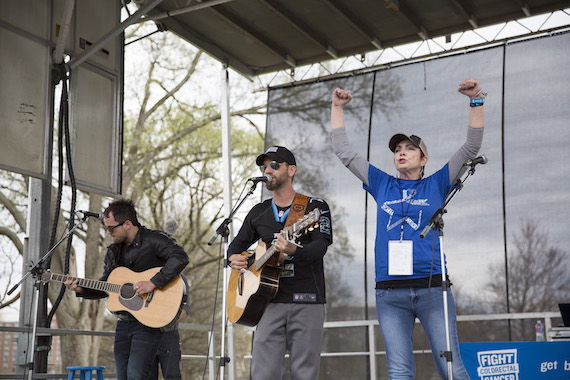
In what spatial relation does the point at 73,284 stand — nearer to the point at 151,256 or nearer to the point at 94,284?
the point at 94,284

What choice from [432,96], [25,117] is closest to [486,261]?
[432,96]

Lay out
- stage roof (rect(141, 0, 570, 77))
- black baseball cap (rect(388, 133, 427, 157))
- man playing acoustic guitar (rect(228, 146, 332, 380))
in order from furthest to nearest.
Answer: stage roof (rect(141, 0, 570, 77))
black baseball cap (rect(388, 133, 427, 157))
man playing acoustic guitar (rect(228, 146, 332, 380))

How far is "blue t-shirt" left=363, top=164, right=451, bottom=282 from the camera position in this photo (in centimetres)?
322

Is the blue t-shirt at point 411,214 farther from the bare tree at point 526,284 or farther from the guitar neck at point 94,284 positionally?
the bare tree at point 526,284

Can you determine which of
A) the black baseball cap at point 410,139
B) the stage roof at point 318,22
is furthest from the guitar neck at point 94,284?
the stage roof at point 318,22

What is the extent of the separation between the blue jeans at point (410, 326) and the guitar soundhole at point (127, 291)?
213 centimetres

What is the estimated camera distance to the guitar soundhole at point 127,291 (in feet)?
15.3

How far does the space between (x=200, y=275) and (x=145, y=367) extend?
13478 millimetres

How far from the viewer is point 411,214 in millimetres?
3334

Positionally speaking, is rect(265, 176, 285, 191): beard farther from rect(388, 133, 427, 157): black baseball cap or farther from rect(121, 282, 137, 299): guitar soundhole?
rect(121, 282, 137, 299): guitar soundhole

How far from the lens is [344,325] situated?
7.88 metres

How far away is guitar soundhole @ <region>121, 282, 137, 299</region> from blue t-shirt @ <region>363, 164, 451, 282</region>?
2064 millimetres

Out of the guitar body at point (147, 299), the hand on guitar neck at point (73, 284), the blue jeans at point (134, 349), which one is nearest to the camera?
the blue jeans at point (134, 349)

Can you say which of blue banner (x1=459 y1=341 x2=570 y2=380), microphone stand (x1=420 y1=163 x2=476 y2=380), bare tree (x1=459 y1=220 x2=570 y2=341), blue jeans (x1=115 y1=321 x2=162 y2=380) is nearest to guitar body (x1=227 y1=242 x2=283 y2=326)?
microphone stand (x1=420 y1=163 x2=476 y2=380)
